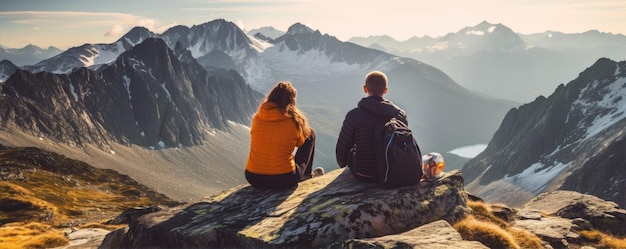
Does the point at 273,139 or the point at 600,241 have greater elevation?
the point at 273,139

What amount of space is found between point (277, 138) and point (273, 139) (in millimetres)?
133

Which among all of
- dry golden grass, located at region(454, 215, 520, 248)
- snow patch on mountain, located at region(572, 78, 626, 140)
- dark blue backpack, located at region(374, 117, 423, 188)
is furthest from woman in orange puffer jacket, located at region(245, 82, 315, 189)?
snow patch on mountain, located at region(572, 78, 626, 140)

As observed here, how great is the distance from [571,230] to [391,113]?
8.26 meters

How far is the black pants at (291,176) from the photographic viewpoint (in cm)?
1449

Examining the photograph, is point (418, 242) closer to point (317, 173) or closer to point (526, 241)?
point (526, 241)

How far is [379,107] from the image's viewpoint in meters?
13.0

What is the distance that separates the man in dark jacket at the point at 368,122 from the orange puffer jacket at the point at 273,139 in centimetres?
177

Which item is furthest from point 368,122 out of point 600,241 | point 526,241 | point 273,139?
point 600,241

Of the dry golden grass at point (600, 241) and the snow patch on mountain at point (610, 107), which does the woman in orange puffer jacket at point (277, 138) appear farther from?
the snow patch on mountain at point (610, 107)

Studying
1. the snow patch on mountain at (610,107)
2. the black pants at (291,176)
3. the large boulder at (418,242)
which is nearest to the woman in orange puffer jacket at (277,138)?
the black pants at (291,176)

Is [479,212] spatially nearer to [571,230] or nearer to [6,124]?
[571,230]

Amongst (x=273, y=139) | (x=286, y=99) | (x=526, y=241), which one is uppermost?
(x=286, y=99)

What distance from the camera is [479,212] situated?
14844 millimetres

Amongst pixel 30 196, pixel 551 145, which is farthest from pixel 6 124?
pixel 551 145
